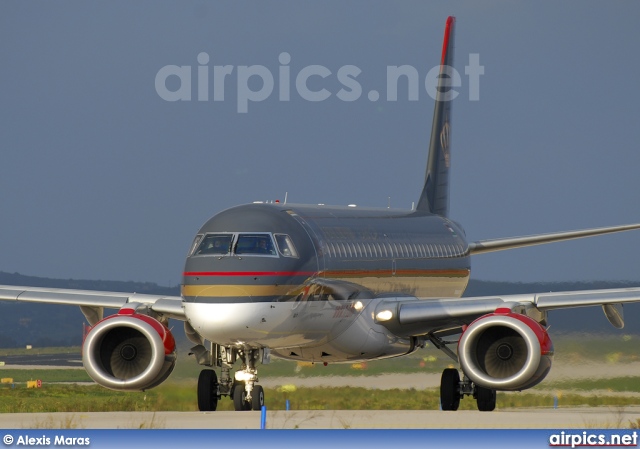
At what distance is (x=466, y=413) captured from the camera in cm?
3316

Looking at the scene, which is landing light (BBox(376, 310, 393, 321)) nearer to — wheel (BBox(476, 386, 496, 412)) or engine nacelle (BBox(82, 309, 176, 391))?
wheel (BBox(476, 386, 496, 412))

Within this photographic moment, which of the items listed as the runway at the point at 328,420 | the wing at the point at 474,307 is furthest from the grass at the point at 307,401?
the wing at the point at 474,307

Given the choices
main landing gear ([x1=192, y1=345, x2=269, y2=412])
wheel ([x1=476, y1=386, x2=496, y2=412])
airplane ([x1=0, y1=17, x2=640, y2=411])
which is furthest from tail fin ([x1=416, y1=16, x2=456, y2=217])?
main landing gear ([x1=192, y1=345, x2=269, y2=412])

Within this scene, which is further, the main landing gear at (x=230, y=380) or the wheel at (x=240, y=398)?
the wheel at (x=240, y=398)

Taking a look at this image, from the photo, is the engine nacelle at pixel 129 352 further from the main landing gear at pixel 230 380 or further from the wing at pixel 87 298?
the wing at pixel 87 298

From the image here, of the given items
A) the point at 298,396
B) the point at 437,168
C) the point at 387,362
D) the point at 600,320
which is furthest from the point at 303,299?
the point at 437,168

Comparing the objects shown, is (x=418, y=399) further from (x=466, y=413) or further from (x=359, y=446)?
(x=359, y=446)

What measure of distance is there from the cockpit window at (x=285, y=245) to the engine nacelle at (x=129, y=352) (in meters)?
3.38

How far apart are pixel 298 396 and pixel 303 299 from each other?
7.71m

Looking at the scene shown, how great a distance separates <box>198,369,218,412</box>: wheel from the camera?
3381 cm

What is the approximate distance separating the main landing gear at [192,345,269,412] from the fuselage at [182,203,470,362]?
0.67 m

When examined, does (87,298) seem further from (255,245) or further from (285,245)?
(255,245)

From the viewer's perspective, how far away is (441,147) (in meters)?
48.3

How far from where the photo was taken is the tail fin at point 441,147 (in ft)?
151
